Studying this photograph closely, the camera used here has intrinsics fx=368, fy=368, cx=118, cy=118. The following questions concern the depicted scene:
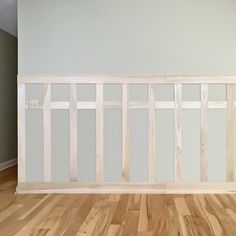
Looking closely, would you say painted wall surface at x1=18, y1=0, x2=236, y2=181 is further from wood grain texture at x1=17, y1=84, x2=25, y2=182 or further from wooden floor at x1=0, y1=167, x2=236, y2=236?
wooden floor at x1=0, y1=167, x2=236, y2=236

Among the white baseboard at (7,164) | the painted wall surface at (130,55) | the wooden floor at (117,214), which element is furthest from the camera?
the white baseboard at (7,164)

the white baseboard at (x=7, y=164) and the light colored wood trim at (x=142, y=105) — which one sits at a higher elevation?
the light colored wood trim at (x=142, y=105)

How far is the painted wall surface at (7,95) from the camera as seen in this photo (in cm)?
536

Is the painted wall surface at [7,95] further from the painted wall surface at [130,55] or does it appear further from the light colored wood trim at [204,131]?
the light colored wood trim at [204,131]

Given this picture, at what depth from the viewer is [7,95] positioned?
559cm

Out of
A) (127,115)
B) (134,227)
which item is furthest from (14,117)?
(134,227)

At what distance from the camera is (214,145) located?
3.90m

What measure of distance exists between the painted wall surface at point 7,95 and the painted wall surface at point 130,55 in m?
1.57

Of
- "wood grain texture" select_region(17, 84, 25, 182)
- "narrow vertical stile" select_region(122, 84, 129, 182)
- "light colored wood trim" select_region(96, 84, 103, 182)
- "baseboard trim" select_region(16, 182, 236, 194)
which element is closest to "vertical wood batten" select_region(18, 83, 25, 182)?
"wood grain texture" select_region(17, 84, 25, 182)

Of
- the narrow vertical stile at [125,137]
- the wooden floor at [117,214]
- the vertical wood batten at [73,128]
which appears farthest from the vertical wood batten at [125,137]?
the vertical wood batten at [73,128]

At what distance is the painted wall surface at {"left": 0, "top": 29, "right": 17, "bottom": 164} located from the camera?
5.36 meters

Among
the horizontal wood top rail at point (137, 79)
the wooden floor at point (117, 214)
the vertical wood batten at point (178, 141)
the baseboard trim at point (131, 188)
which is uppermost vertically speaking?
the horizontal wood top rail at point (137, 79)

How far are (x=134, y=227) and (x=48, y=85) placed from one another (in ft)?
5.42

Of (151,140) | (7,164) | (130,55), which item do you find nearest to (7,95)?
(7,164)
